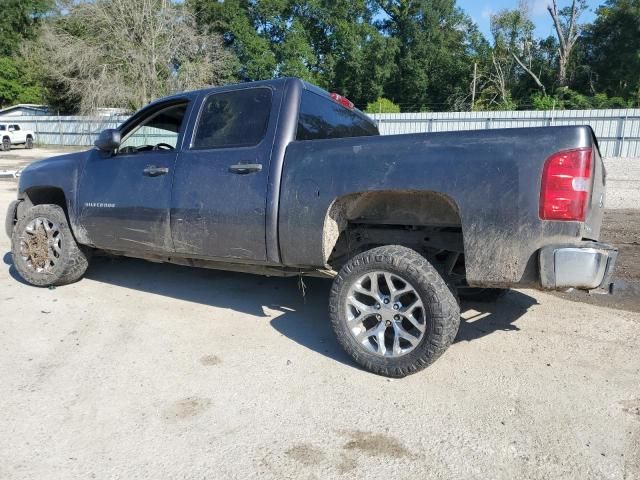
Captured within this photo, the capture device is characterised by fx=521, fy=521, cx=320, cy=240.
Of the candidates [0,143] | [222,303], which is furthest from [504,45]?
[222,303]

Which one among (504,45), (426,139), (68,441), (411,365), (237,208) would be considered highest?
(504,45)

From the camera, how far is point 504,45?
1601 inches

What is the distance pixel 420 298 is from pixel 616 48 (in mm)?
42387

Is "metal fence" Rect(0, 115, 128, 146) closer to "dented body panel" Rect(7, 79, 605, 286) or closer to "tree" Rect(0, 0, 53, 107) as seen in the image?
"tree" Rect(0, 0, 53, 107)

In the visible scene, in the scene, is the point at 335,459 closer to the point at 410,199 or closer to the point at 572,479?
the point at 572,479

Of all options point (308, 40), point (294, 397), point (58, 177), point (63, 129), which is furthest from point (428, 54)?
point (294, 397)

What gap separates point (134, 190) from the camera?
4.55m

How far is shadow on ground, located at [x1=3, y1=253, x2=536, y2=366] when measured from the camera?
4.27 metres

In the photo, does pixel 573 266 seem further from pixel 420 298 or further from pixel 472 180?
pixel 420 298

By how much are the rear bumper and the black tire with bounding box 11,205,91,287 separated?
4.34 meters

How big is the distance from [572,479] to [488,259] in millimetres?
1236

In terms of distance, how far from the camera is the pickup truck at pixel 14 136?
31.9m

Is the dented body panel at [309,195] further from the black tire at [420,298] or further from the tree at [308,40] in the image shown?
the tree at [308,40]

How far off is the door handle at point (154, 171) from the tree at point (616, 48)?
38058 mm
